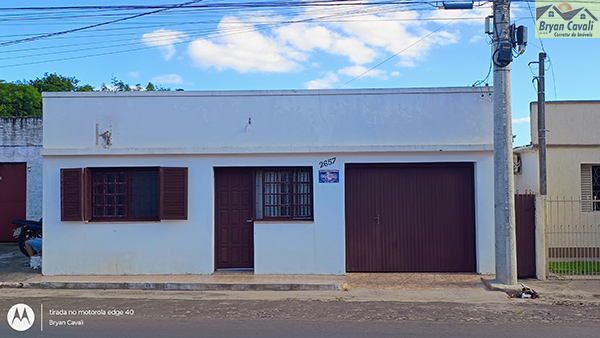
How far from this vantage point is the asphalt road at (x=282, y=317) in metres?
6.50

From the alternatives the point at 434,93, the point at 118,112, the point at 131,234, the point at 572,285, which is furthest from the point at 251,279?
the point at 572,285

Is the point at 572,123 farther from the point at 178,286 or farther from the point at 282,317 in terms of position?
the point at 178,286

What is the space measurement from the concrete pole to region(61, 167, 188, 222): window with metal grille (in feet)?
→ 19.9

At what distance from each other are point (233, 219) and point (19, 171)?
327 inches

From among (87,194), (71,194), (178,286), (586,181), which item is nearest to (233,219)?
(178,286)

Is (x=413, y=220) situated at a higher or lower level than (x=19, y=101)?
lower

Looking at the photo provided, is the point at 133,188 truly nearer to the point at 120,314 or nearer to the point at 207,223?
the point at 207,223

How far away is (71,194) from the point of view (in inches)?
413

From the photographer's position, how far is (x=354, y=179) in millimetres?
10734

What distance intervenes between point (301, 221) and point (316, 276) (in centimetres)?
114

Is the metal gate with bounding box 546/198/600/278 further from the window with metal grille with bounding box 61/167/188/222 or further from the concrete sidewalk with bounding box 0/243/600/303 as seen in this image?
the window with metal grille with bounding box 61/167/188/222

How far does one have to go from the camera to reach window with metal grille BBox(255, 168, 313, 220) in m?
10.7

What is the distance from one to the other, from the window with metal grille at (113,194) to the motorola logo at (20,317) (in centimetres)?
277

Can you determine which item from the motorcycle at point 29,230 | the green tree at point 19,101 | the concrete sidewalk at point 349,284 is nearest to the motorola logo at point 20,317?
the concrete sidewalk at point 349,284
